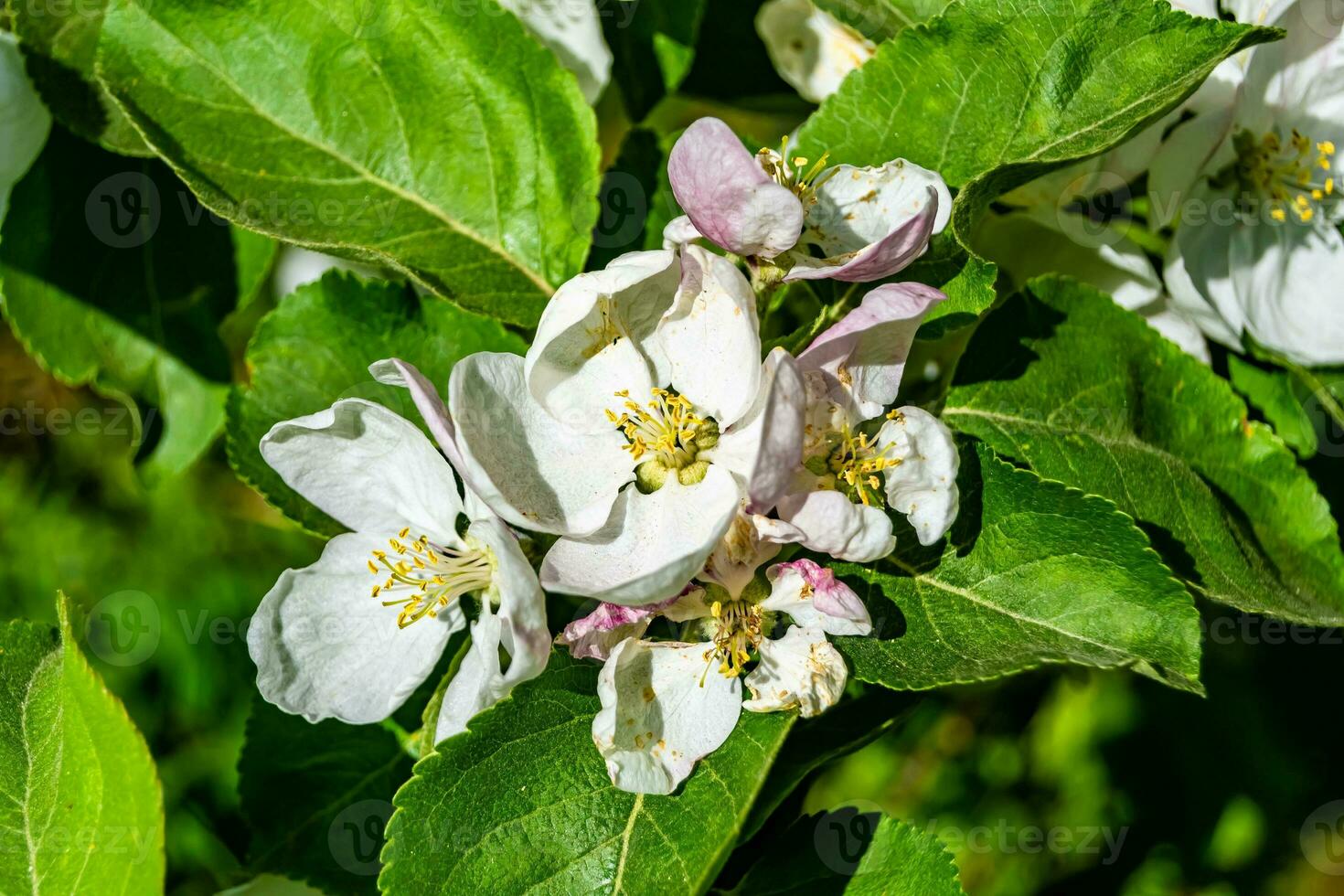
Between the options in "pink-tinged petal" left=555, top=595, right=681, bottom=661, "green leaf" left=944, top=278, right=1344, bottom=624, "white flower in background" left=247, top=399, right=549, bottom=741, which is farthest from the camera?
"green leaf" left=944, top=278, right=1344, bottom=624

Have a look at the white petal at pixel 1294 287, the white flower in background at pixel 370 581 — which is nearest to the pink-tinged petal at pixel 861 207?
the white flower in background at pixel 370 581

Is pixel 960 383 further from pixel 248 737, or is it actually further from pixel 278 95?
pixel 248 737

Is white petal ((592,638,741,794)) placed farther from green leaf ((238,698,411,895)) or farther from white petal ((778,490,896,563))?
green leaf ((238,698,411,895))

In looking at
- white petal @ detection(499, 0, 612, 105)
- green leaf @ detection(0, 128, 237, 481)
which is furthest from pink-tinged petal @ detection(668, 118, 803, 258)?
green leaf @ detection(0, 128, 237, 481)

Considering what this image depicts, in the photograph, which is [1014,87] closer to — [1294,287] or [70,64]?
[1294,287]

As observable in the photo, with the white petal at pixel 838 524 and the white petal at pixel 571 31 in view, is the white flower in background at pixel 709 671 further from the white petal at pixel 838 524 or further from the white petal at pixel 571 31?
the white petal at pixel 571 31

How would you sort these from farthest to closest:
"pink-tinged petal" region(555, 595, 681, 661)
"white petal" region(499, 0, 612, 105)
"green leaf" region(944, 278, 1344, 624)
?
1. "white petal" region(499, 0, 612, 105)
2. "green leaf" region(944, 278, 1344, 624)
3. "pink-tinged petal" region(555, 595, 681, 661)
